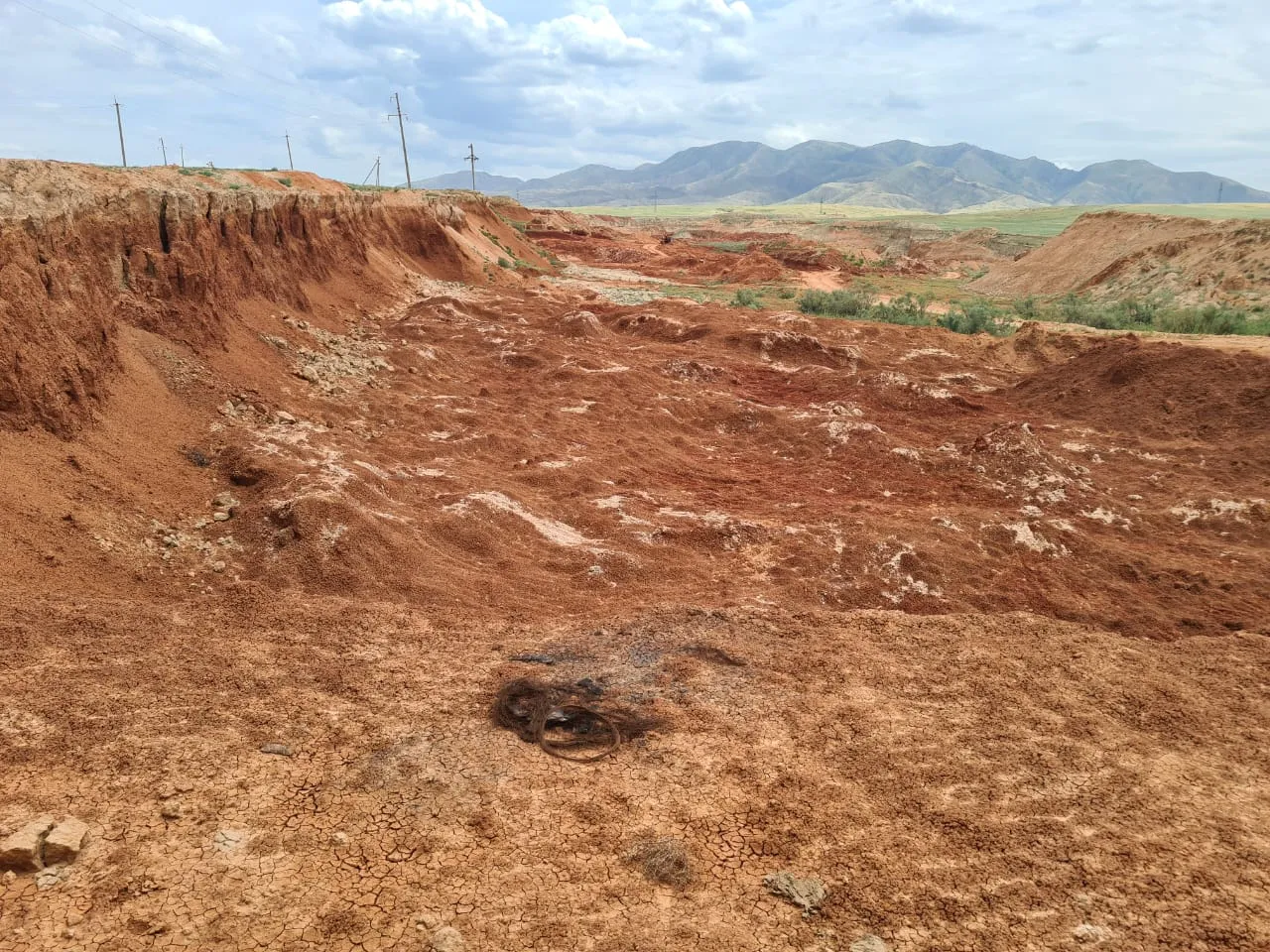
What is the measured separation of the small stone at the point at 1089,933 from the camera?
3.39 m

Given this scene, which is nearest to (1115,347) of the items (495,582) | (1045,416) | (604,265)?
(1045,416)

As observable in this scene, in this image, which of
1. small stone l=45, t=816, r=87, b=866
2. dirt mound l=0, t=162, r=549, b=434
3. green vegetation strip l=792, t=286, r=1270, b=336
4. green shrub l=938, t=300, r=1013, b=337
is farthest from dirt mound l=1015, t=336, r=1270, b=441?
dirt mound l=0, t=162, r=549, b=434

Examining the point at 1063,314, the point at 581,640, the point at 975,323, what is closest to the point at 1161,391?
the point at 975,323

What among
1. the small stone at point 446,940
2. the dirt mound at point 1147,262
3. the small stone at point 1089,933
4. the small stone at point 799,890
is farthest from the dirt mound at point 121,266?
the dirt mound at point 1147,262

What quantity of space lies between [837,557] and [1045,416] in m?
7.98

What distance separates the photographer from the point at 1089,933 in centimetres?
342

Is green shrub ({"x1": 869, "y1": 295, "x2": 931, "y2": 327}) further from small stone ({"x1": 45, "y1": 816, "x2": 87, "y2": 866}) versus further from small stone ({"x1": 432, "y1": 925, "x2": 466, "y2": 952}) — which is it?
small stone ({"x1": 45, "y1": 816, "x2": 87, "y2": 866})

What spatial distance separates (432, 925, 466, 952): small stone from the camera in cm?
318

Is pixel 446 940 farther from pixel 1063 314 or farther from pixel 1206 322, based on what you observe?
pixel 1063 314

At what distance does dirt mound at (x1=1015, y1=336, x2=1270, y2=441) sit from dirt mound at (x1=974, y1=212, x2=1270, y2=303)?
10.5 meters

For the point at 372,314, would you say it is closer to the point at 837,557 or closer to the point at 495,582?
the point at 495,582

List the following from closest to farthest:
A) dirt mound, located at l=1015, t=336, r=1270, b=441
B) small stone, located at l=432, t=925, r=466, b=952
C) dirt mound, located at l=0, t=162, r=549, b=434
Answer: small stone, located at l=432, t=925, r=466, b=952, dirt mound, located at l=0, t=162, r=549, b=434, dirt mound, located at l=1015, t=336, r=1270, b=441

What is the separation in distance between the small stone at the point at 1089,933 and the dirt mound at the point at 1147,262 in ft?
78.1

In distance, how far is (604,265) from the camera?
3938 centimetres
